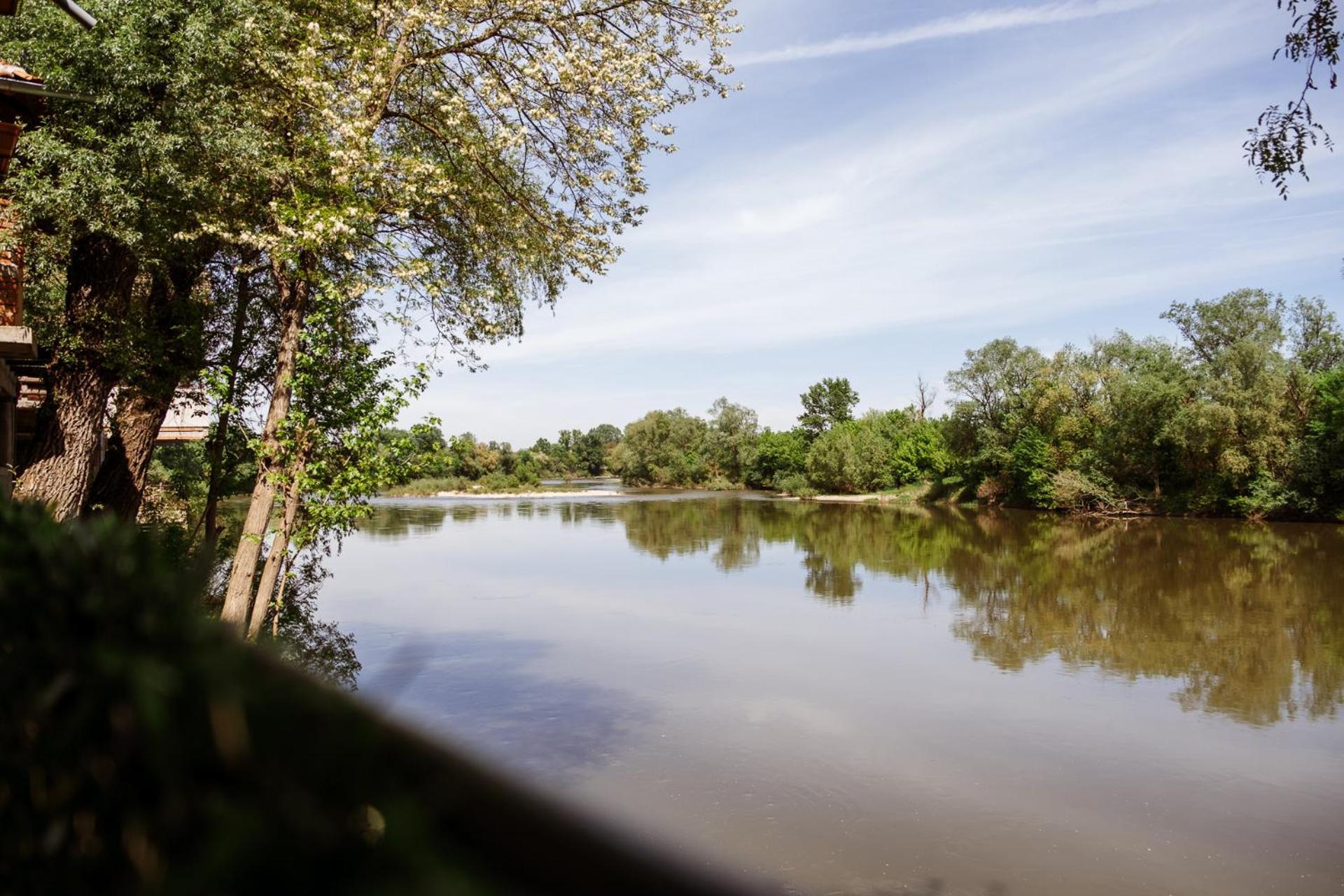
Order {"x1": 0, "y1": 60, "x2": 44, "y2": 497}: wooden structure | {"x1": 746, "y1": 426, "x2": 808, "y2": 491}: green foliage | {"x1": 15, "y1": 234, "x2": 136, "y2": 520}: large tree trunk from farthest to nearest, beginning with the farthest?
{"x1": 746, "y1": 426, "x2": 808, "y2": 491}: green foliage, {"x1": 15, "y1": 234, "x2": 136, "y2": 520}: large tree trunk, {"x1": 0, "y1": 60, "x2": 44, "y2": 497}: wooden structure

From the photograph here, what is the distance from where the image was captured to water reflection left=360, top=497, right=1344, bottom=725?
12844 millimetres

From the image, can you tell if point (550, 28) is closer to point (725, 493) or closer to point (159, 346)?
point (159, 346)

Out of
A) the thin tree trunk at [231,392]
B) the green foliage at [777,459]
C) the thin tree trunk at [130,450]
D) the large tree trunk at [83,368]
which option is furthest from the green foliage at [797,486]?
the large tree trunk at [83,368]

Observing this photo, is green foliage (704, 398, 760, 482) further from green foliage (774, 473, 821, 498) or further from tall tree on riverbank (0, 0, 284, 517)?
tall tree on riverbank (0, 0, 284, 517)

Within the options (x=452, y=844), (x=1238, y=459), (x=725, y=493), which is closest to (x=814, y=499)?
(x=725, y=493)

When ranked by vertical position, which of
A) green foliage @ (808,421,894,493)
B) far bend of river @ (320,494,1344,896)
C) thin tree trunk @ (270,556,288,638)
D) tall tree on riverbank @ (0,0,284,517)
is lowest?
far bend of river @ (320,494,1344,896)

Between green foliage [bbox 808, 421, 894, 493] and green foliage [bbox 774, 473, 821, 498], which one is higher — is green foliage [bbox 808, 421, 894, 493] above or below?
above

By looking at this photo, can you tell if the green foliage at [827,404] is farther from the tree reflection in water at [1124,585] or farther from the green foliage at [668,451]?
the tree reflection in water at [1124,585]

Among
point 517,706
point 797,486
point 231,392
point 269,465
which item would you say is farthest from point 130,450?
point 797,486

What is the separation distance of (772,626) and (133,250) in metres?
11.9

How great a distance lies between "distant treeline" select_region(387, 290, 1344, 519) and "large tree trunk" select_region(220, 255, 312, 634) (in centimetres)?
3721

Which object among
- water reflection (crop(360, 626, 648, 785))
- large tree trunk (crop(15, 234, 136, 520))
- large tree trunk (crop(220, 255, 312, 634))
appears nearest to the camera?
large tree trunk (crop(220, 255, 312, 634))

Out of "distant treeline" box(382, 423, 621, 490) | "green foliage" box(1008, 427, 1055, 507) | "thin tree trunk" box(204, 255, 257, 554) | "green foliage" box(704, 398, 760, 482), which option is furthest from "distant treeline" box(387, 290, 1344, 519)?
"thin tree trunk" box(204, 255, 257, 554)

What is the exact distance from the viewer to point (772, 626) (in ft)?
52.2
